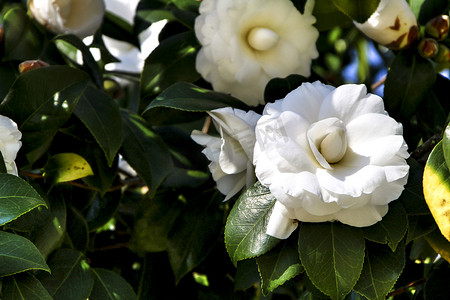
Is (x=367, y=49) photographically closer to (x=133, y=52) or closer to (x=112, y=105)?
(x=133, y=52)

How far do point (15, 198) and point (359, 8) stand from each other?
481 mm

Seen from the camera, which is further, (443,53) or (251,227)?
(443,53)

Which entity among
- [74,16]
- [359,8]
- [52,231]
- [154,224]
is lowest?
[154,224]

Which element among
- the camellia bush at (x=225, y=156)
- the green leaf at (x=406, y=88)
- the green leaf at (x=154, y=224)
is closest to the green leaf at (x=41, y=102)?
the camellia bush at (x=225, y=156)

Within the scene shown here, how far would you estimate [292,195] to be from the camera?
741 millimetres

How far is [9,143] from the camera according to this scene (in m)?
0.83

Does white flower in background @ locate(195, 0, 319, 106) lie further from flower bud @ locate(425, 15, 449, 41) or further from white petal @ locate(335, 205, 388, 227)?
white petal @ locate(335, 205, 388, 227)

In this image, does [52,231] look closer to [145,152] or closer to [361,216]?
[145,152]

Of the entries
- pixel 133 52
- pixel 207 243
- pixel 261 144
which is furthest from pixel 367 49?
pixel 261 144

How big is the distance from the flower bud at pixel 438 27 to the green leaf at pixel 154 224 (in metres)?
0.44

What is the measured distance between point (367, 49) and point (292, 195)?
34.0 inches

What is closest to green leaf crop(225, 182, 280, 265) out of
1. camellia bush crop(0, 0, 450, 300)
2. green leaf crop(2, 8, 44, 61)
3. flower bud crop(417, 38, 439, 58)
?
camellia bush crop(0, 0, 450, 300)

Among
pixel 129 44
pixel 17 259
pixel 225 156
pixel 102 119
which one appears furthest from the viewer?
pixel 129 44

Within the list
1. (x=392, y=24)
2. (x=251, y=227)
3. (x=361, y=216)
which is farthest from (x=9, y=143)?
(x=392, y=24)
